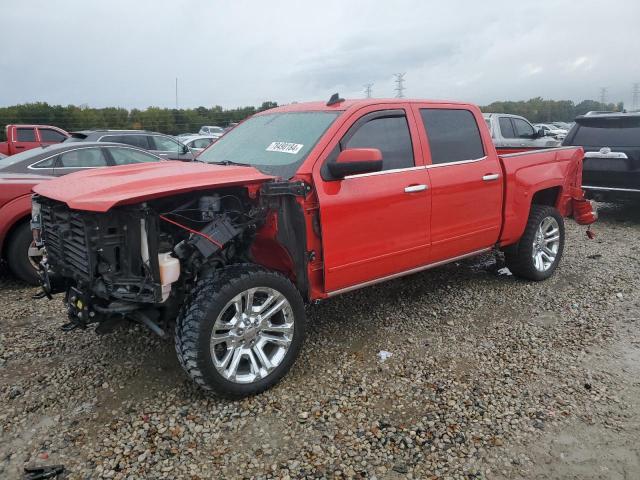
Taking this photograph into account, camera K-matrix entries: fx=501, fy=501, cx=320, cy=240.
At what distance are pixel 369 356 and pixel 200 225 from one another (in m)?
1.63

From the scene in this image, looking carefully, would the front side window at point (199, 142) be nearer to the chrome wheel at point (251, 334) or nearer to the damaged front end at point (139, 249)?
the damaged front end at point (139, 249)

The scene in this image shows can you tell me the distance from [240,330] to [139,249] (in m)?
0.82

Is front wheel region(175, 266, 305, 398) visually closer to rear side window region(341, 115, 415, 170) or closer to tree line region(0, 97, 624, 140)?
rear side window region(341, 115, 415, 170)

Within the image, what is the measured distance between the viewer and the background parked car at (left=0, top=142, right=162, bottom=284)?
512cm

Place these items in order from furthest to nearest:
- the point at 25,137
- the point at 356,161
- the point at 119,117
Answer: the point at 119,117 < the point at 25,137 < the point at 356,161

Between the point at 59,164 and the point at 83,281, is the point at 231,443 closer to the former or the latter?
the point at 83,281

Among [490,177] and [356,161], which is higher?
[356,161]

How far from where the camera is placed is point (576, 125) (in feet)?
29.3

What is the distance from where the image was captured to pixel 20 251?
527cm

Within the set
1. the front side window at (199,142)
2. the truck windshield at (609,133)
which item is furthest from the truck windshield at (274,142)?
the front side window at (199,142)

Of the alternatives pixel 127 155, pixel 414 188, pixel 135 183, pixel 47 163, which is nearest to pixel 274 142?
pixel 414 188

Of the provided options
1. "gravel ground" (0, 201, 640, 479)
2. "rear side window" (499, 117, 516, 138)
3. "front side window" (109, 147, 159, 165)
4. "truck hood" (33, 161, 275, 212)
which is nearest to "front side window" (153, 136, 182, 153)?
"front side window" (109, 147, 159, 165)

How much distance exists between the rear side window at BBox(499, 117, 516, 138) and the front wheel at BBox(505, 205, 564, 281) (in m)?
6.84

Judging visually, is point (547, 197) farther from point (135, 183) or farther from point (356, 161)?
point (135, 183)
